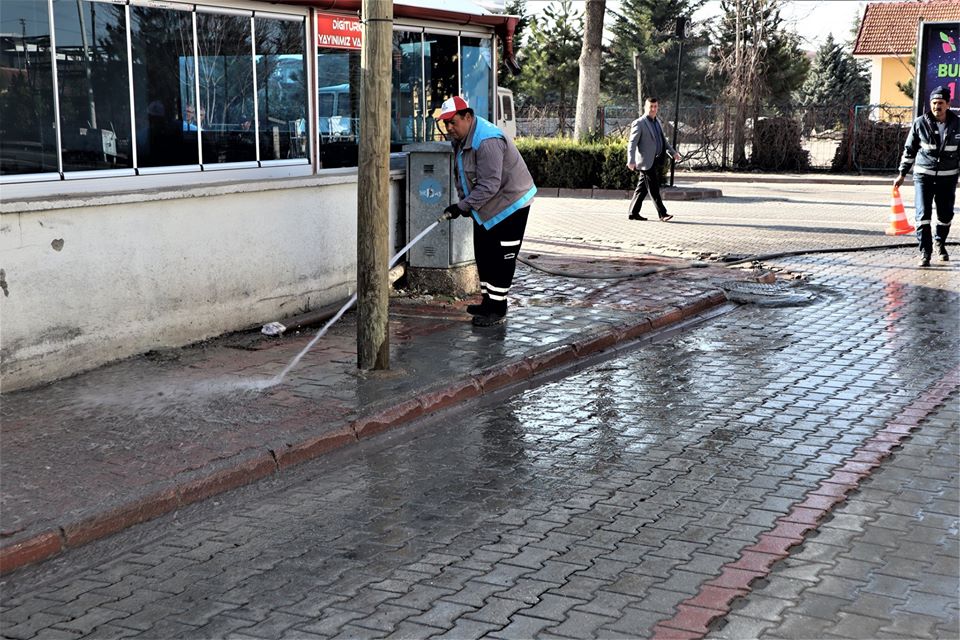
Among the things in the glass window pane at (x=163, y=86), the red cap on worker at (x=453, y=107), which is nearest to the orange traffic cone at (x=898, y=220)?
the red cap on worker at (x=453, y=107)

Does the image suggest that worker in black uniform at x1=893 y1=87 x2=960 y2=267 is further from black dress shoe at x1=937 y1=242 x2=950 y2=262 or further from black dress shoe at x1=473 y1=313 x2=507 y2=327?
black dress shoe at x1=473 y1=313 x2=507 y2=327

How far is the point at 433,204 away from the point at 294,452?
4858mm

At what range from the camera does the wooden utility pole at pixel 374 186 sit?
24.3ft

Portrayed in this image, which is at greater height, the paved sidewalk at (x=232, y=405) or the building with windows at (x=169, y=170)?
the building with windows at (x=169, y=170)

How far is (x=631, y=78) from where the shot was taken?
52.3m

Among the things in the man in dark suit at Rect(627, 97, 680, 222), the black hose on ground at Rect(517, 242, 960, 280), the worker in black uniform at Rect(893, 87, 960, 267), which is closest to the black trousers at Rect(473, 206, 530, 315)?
the black hose on ground at Rect(517, 242, 960, 280)

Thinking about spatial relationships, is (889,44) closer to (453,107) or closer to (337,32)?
(337,32)

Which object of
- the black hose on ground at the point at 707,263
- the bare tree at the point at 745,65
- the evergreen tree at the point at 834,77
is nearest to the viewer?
the black hose on ground at the point at 707,263

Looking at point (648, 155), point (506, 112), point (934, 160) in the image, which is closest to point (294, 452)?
point (934, 160)

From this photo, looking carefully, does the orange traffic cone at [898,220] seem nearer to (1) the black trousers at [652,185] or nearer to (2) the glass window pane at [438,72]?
(1) the black trousers at [652,185]

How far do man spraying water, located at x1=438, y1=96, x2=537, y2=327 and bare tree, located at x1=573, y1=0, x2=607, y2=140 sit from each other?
17448 mm

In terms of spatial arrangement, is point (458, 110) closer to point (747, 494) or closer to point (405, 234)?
point (405, 234)

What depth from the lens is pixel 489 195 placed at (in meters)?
9.16

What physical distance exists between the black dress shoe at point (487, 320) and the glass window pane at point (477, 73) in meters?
3.54
